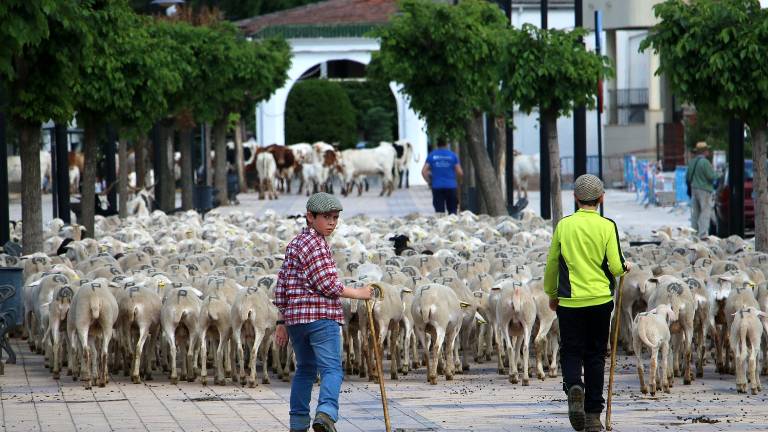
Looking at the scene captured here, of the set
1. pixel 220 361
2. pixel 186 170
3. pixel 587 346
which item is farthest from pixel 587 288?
pixel 186 170

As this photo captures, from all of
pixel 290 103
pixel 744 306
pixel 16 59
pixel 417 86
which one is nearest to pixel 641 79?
pixel 290 103

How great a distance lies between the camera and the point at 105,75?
23641mm

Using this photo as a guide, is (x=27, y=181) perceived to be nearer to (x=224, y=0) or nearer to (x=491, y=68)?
(x=491, y=68)

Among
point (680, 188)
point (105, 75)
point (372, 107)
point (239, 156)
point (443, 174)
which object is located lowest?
point (680, 188)

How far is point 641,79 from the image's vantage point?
58125 millimetres

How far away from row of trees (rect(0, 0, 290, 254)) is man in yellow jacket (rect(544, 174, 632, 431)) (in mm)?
5527

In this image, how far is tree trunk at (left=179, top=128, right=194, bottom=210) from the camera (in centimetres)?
3634

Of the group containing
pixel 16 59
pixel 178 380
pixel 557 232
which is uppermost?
pixel 16 59

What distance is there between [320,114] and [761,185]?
43.7 metres

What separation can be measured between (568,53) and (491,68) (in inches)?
297

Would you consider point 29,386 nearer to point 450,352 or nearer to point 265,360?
point 265,360

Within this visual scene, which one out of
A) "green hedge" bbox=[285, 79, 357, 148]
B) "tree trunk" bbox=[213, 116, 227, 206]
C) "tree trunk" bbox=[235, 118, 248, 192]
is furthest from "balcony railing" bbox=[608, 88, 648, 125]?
"tree trunk" bbox=[213, 116, 227, 206]

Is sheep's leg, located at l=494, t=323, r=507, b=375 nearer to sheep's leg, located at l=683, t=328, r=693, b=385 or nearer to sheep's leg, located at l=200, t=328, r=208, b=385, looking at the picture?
sheep's leg, located at l=683, t=328, r=693, b=385

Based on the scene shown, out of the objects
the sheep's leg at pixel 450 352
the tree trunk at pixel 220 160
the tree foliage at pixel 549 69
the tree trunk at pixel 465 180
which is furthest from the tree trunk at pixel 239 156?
the sheep's leg at pixel 450 352
